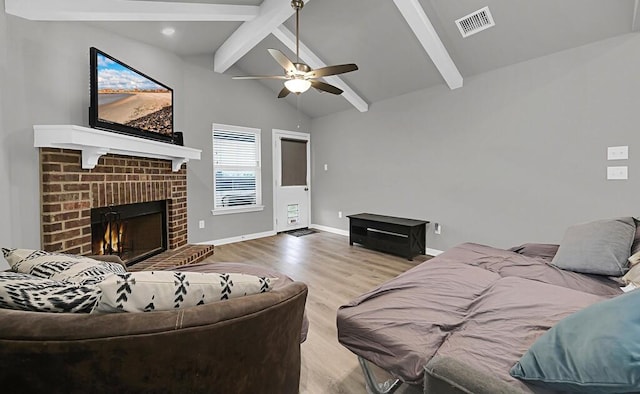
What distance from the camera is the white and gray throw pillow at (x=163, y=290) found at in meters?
0.82

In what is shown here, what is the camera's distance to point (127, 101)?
2.95 metres

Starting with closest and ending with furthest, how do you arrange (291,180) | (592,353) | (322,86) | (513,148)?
(592,353) → (322,86) → (513,148) → (291,180)

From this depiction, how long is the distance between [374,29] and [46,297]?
3803 millimetres

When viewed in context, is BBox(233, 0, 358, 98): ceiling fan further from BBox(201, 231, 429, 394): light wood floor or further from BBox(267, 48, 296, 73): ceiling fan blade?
BBox(201, 231, 429, 394): light wood floor

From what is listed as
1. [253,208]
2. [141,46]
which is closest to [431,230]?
[253,208]

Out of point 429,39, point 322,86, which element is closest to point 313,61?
point 322,86

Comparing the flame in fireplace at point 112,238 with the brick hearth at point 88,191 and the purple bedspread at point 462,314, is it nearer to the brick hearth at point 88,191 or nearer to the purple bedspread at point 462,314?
the brick hearth at point 88,191

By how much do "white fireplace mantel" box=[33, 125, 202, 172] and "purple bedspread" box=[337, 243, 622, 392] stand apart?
235 cm

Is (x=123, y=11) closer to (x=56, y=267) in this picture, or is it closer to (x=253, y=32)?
(x=253, y=32)

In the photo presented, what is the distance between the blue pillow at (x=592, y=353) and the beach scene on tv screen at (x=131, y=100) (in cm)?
339

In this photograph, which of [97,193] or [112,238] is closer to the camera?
[97,193]

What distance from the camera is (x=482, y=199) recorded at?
3.61 metres

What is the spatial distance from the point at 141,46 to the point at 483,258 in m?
4.38

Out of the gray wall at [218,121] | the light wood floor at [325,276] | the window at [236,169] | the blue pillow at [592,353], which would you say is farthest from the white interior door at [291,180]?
the blue pillow at [592,353]
